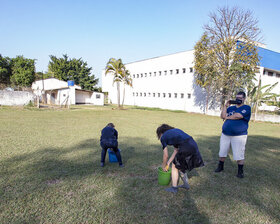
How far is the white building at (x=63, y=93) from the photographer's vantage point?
2906 cm

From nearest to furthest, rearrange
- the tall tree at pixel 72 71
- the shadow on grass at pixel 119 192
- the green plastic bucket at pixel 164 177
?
the shadow on grass at pixel 119 192 < the green plastic bucket at pixel 164 177 < the tall tree at pixel 72 71

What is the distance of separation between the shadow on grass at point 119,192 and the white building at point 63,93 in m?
26.0

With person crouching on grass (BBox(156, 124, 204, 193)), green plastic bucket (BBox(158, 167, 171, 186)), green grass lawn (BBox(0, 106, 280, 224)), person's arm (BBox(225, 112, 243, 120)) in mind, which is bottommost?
green grass lawn (BBox(0, 106, 280, 224))

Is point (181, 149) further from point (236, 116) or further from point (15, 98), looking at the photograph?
point (15, 98)

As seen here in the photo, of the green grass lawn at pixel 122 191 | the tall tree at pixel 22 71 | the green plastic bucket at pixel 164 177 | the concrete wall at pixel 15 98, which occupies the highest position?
the tall tree at pixel 22 71

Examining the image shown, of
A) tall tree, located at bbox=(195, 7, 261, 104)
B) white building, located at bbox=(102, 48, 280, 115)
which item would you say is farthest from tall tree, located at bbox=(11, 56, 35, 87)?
tall tree, located at bbox=(195, 7, 261, 104)

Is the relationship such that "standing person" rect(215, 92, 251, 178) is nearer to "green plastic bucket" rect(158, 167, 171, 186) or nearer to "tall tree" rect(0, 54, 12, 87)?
"green plastic bucket" rect(158, 167, 171, 186)

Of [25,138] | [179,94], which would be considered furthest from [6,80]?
[25,138]

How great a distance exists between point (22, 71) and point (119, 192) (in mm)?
35799

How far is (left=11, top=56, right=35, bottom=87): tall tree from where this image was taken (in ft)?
102

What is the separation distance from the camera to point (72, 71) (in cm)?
4428

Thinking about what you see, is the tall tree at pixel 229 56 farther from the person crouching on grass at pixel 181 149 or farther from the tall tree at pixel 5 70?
the tall tree at pixel 5 70

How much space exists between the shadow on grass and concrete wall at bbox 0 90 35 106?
61.3ft

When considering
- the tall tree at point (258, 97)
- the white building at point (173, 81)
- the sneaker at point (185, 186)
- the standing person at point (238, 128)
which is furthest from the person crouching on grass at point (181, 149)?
the white building at point (173, 81)
